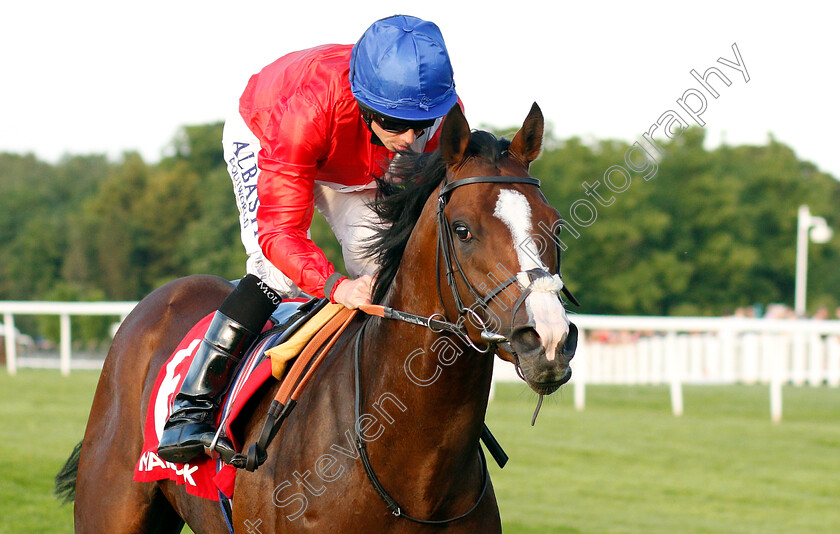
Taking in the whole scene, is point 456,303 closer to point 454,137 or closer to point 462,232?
point 462,232

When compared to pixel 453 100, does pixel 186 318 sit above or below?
below

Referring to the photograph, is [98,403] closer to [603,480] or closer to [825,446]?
Answer: [603,480]

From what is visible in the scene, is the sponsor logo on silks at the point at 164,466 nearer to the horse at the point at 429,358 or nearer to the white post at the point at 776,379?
the horse at the point at 429,358

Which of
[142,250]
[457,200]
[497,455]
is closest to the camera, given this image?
[457,200]

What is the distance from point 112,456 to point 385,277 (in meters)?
1.71

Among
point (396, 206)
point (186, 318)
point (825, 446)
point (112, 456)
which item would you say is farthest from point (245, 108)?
point (825, 446)

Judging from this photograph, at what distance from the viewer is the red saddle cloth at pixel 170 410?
3.13 meters

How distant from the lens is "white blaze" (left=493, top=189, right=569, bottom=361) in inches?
86.1

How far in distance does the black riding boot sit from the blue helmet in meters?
0.89

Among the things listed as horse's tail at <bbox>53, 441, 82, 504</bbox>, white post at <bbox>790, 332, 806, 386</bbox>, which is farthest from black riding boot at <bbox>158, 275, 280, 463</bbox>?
white post at <bbox>790, 332, 806, 386</bbox>

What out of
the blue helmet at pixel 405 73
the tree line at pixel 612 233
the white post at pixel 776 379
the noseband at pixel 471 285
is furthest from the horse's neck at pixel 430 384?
the tree line at pixel 612 233

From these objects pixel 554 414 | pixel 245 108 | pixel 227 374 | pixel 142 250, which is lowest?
pixel 142 250

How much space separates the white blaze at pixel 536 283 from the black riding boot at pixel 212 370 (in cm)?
129

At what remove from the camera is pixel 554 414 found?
36.7 ft
